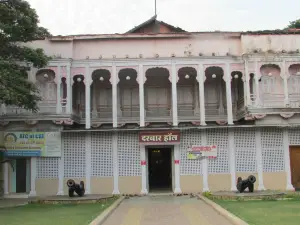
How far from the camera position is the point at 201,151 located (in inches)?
923

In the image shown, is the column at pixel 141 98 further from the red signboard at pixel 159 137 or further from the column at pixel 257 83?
the column at pixel 257 83

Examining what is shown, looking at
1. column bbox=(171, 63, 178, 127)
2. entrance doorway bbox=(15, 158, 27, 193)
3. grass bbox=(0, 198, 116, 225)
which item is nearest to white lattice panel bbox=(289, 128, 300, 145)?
column bbox=(171, 63, 178, 127)

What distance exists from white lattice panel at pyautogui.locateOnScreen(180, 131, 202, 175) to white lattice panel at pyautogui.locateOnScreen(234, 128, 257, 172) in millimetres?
2135

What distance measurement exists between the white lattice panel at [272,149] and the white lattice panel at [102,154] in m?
8.65

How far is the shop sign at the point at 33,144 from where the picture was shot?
2328cm

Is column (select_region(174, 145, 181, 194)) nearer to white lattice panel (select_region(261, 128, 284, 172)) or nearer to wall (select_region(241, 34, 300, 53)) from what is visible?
white lattice panel (select_region(261, 128, 284, 172))

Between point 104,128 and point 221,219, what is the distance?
1182cm

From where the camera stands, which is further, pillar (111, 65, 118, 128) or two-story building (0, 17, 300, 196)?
pillar (111, 65, 118, 128)

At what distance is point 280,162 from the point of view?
23.3 meters

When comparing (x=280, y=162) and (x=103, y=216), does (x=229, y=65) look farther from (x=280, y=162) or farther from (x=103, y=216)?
(x=103, y=216)

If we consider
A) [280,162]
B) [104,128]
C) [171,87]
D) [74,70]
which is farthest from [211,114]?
[74,70]

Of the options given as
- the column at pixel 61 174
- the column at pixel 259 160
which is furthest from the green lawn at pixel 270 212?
the column at pixel 61 174

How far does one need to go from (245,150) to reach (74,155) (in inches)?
381

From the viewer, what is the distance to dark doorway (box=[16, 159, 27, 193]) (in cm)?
2373
